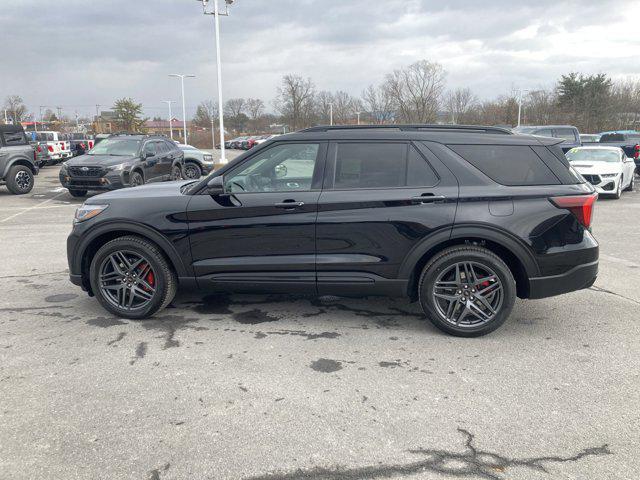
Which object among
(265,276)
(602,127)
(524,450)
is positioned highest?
(602,127)

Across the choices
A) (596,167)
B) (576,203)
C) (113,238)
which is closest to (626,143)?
(596,167)

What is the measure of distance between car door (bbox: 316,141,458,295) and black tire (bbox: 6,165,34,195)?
13747 millimetres

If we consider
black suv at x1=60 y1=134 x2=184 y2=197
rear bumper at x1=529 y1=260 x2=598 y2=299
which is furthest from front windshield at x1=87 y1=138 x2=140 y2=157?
rear bumper at x1=529 y1=260 x2=598 y2=299

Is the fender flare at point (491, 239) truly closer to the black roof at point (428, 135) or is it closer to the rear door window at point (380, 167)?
the rear door window at point (380, 167)

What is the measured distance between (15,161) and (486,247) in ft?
48.9

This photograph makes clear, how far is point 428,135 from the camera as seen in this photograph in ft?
14.4

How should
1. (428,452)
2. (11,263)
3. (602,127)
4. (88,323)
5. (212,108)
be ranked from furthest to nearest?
1. (212,108)
2. (602,127)
3. (11,263)
4. (88,323)
5. (428,452)

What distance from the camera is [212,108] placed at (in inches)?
3226

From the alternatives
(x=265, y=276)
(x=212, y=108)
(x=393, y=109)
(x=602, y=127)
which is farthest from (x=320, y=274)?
(x=212, y=108)

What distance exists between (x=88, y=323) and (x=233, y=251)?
1.54 metres

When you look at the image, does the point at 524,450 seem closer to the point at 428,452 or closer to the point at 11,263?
the point at 428,452

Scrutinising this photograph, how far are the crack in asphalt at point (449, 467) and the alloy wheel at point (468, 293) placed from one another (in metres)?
1.58

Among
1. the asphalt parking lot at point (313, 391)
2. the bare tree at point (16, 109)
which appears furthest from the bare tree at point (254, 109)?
the asphalt parking lot at point (313, 391)

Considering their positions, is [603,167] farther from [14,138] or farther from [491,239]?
[14,138]
